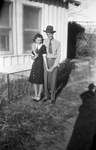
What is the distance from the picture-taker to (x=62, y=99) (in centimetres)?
677

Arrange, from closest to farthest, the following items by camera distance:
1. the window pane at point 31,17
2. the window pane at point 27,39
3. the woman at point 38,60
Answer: the woman at point 38,60
the window pane at point 31,17
the window pane at point 27,39

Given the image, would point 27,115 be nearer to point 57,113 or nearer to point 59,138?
point 57,113

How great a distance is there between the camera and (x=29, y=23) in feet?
24.5

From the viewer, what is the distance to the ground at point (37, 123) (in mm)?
4047

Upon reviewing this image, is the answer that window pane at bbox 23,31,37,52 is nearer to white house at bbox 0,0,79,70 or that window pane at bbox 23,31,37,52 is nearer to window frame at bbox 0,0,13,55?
white house at bbox 0,0,79,70

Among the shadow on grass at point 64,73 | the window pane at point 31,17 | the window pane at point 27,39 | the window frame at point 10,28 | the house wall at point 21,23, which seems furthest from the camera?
the shadow on grass at point 64,73

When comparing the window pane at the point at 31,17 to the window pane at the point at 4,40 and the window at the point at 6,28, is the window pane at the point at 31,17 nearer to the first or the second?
the window at the point at 6,28

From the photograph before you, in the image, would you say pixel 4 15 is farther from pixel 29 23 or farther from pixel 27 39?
pixel 27 39

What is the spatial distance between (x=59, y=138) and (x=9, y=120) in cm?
131

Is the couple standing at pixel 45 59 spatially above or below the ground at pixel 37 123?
above

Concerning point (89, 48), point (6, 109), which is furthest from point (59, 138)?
point (89, 48)

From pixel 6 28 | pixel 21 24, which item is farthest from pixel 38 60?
pixel 21 24

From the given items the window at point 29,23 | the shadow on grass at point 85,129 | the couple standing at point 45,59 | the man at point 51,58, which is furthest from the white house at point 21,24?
the shadow on grass at point 85,129

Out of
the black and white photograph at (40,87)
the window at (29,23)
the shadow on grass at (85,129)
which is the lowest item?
the shadow on grass at (85,129)
